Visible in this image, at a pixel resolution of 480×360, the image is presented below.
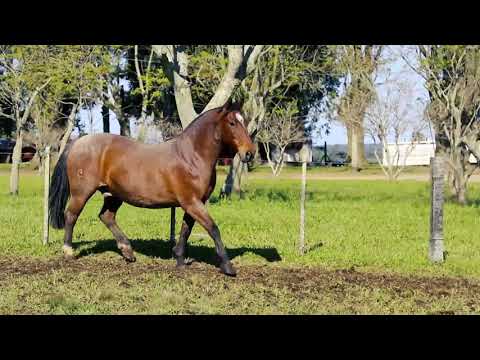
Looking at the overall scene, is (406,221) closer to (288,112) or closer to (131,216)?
(131,216)

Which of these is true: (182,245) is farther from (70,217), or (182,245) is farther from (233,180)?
(233,180)

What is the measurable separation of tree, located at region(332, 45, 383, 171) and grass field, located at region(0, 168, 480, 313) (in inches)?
493

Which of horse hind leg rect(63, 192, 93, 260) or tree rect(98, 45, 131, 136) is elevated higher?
tree rect(98, 45, 131, 136)

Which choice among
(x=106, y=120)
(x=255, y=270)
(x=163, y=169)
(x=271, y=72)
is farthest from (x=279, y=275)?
(x=106, y=120)

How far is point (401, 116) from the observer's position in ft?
127

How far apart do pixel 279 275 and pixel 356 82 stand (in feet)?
104

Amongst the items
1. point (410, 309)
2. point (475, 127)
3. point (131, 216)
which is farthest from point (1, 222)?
point (475, 127)

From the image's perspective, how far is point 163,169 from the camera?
29.2ft

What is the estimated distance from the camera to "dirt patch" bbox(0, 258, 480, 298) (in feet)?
25.8

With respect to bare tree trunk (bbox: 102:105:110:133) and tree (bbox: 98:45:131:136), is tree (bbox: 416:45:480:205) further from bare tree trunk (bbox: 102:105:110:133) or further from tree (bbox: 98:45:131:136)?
bare tree trunk (bbox: 102:105:110:133)

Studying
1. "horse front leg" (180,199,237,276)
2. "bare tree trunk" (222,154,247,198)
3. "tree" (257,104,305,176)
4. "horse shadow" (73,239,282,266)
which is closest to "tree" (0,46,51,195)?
"bare tree trunk" (222,154,247,198)

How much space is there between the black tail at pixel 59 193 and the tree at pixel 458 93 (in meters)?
14.6

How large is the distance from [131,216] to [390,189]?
1583cm
